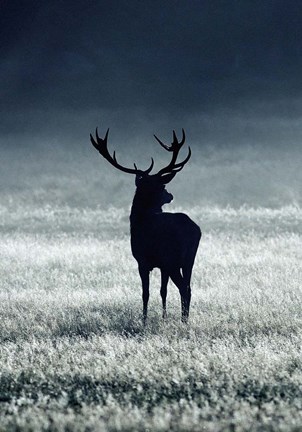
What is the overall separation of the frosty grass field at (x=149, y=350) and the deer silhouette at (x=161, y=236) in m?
0.67

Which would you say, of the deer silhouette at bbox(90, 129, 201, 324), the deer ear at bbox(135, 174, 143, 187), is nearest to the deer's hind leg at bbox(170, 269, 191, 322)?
the deer silhouette at bbox(90, 129, 201, 324)

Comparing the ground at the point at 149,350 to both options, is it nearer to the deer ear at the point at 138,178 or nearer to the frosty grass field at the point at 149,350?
the frosty grass field at the point at 149,350

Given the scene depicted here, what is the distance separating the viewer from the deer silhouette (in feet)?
35.9

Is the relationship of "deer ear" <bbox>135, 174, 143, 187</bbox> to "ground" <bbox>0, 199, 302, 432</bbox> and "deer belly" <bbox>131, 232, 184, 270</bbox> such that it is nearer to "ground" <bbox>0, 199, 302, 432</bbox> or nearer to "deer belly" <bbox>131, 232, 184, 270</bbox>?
"deer belly" <bbox>131, 232, 184, 270</bbox>

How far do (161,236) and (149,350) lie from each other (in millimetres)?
2428

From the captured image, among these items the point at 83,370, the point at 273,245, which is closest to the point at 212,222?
the point at 273,245

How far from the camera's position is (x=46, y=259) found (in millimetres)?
21203

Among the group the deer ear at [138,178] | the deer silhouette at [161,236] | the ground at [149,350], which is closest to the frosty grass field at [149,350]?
the ground at [149,350]

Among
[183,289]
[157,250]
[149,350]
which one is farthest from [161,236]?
[149,350]

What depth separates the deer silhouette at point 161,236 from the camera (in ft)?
35.9

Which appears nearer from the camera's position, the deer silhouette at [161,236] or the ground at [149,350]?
the ground at [149,350]

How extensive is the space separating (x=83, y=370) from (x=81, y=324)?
3298 millimetres

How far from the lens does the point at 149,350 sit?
8.94m

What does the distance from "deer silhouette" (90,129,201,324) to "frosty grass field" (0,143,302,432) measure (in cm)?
67
